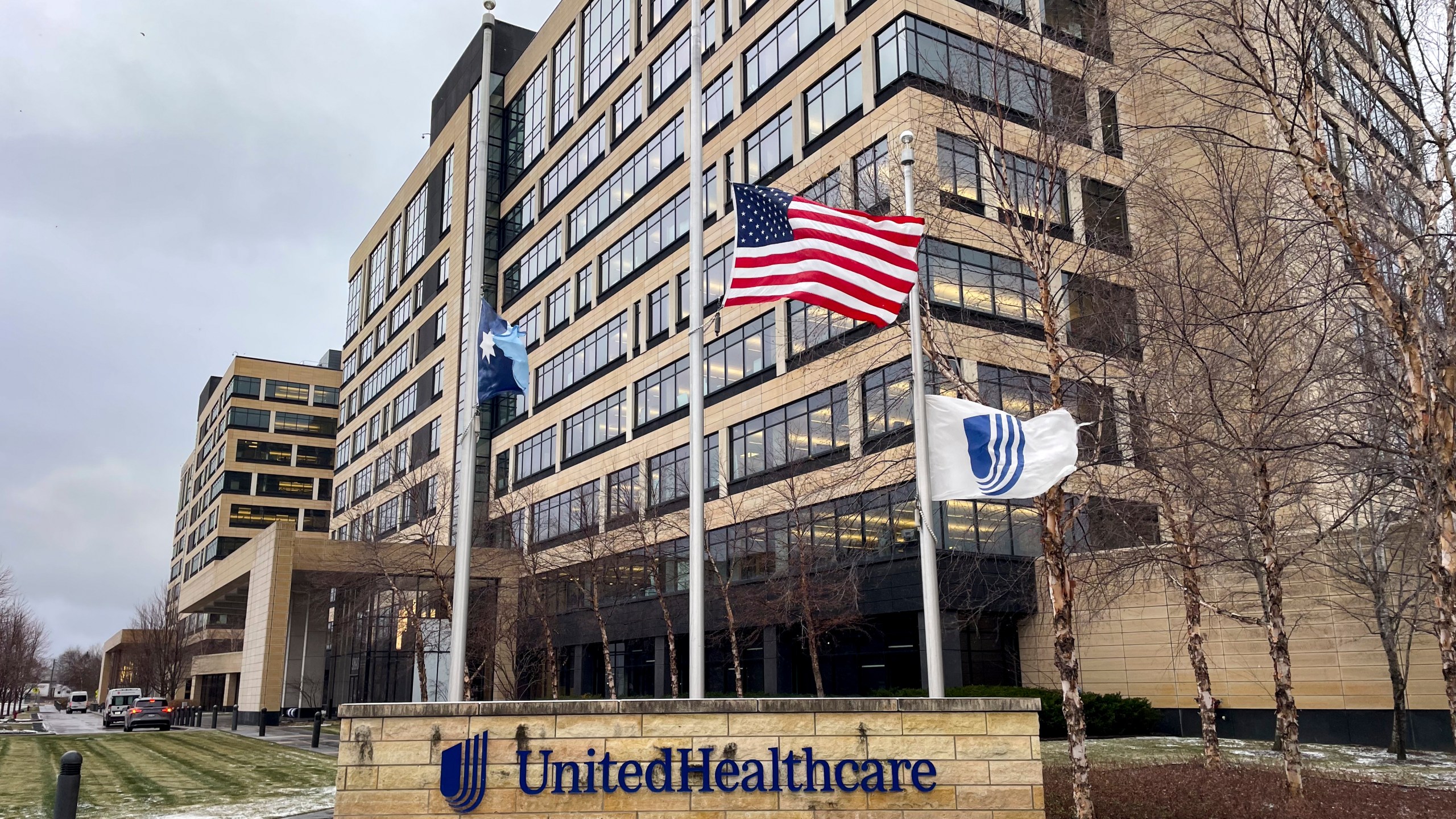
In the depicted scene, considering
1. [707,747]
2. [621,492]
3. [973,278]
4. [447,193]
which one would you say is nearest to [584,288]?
[621,492]

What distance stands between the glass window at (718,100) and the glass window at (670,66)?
233cm

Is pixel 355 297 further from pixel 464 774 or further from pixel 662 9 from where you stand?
pixel 464 774

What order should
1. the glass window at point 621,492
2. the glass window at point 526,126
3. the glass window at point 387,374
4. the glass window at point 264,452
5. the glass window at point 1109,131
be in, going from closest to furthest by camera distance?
the glass window at point 1109,131, the glass window at point 621,492, the glass window at point 526,126, the glass window at point 387,374, the glass window at point 264,452

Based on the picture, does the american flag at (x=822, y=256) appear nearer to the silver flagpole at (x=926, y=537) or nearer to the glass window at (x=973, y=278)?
the silver flagpole at (x=926, y=537)

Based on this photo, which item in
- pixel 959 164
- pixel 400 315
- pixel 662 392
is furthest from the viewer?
pixel 400 315

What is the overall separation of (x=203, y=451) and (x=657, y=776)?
134348 mm

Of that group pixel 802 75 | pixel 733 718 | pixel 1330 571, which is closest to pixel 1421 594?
pixel 1330 571

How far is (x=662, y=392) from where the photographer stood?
49.5 m

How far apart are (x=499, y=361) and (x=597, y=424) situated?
3996cm

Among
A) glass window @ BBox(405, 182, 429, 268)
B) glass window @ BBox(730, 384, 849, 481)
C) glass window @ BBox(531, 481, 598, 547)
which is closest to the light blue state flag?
glass window @ BBox(730, 384, 849, 481)

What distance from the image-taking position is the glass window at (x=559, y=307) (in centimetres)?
6012

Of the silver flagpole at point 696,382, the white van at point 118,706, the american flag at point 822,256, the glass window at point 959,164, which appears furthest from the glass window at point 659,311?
the white van at point 118,706

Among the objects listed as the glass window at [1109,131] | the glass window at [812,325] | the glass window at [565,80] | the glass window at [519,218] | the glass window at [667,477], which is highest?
the glass window at [565,80]

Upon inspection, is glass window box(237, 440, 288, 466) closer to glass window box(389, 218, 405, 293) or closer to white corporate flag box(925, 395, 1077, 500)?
glass window box(389, 218, 405, 293)
